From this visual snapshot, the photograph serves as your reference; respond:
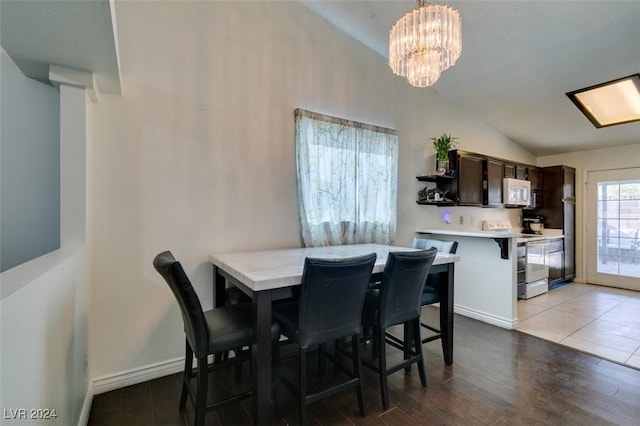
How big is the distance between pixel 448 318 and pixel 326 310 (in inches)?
52.0

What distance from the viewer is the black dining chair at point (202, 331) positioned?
1.51 m

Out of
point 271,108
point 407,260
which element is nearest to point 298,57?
point 271,108

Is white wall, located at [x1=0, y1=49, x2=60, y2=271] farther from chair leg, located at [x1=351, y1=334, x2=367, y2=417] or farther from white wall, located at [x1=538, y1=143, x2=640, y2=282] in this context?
white wall, located at [x1=538, y1=143, x2=640, y2=282]

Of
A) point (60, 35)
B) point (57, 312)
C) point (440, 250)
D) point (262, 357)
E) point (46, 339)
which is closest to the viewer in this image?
point (46, 339)

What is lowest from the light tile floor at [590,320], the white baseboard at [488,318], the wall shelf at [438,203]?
the light tile floor at [590,320]

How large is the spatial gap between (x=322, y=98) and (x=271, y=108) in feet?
2.14

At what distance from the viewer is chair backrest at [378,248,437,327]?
1.97m

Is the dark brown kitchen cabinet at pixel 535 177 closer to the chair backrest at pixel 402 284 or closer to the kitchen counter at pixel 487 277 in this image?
the kitchen counter at pixel 487 277

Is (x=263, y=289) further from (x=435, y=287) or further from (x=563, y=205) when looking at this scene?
(x=563, y=205)

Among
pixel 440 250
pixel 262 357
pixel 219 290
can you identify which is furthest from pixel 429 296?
pixel 219 290

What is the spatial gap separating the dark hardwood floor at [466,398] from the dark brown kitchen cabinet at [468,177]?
7.17 feet

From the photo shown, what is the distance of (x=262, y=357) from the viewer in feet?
5.29

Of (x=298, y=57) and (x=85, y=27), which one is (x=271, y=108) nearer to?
(x=298, y=57)

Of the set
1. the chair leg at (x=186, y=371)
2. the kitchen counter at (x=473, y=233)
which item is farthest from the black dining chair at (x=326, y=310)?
the kitchen counter at (x=473, y=233)
